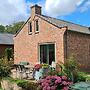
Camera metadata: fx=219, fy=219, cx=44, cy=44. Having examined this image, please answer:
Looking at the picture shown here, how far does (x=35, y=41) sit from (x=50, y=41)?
256 cm

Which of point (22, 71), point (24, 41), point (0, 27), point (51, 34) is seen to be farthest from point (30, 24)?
point (0, 27)

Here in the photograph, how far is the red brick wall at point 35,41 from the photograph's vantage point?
21486mm

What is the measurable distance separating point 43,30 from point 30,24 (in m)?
2.98

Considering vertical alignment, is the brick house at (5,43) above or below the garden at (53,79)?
above

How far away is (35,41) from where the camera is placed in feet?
80.6

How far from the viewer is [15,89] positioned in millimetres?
14703

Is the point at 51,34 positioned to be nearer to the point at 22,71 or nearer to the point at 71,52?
the point at 71,52

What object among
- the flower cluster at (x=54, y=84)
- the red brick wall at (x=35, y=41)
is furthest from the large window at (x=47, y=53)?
the flower cluster at (x=54, y=84)

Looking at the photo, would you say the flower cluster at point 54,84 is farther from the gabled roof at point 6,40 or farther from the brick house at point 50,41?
the gabled roof at point 6,40

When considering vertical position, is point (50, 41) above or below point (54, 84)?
above

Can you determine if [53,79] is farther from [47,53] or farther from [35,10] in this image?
[35,10]

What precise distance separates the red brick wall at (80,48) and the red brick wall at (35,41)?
940 mm

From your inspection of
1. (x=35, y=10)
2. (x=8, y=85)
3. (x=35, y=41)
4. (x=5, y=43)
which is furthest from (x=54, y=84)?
(x=5, y=43)

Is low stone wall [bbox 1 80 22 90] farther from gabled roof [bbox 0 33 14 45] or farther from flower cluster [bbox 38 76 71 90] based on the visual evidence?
gabled roof [bbox 0 33 14 45]
